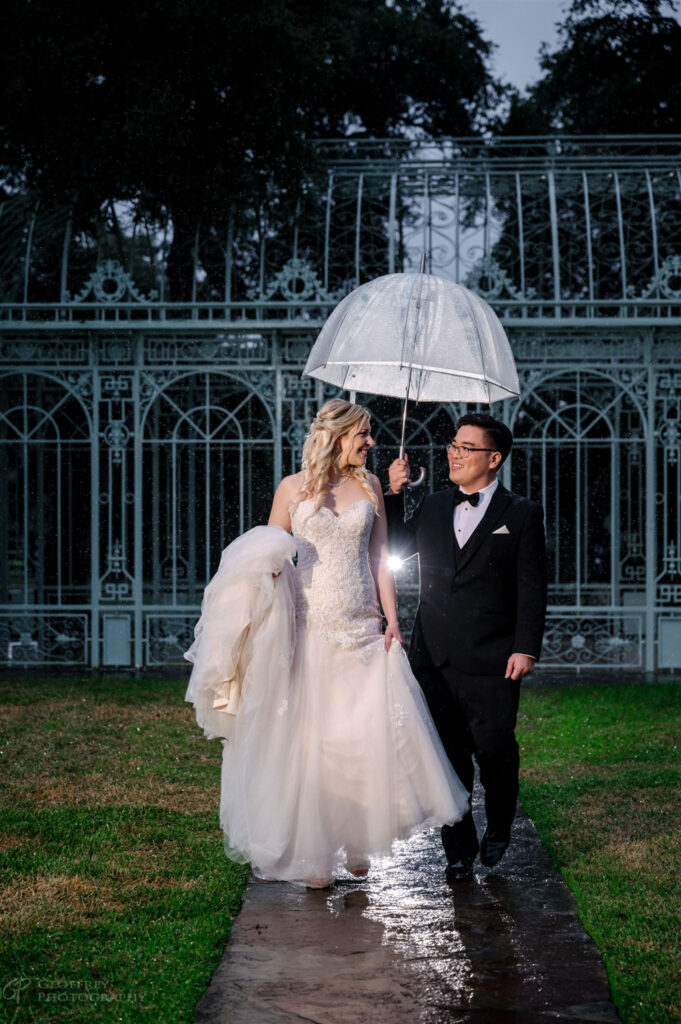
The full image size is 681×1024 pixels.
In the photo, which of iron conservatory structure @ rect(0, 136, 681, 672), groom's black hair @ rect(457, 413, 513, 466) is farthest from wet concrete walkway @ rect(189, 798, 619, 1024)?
iron conservatory structure @ rect(0, 136, 681, 672)

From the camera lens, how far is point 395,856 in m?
5.31

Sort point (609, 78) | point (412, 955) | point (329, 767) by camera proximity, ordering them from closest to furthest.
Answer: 1. point (412, 955)
2. point (329, 767)
3. point (609, 78)

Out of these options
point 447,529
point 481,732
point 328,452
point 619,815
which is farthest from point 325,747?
point 619,815

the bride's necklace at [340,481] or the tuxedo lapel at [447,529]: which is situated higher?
the bride's necklace at [340,481]

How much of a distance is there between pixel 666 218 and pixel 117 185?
5102 mm

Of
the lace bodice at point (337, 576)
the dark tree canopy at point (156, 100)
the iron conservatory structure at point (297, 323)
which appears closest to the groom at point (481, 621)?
the lace bodice at point (337, 576)

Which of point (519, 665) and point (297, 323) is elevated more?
point (297, 323)

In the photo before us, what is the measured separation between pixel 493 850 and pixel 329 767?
818 mm

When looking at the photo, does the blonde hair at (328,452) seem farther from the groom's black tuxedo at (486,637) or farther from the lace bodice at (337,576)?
the groom's black tuxedo at (486,637)

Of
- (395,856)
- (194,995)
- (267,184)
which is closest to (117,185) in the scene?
(267,184)

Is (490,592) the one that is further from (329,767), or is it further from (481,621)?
(329,767)

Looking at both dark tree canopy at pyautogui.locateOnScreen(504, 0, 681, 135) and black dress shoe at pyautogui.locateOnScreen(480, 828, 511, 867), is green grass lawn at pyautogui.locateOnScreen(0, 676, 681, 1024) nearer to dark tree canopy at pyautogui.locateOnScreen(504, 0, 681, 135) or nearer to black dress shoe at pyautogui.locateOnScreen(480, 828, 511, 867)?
black dress shoe at pyautogui.locateOnScreen(480, 828, 511, 867)

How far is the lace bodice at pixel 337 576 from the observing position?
4781mm

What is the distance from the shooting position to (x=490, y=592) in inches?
194
